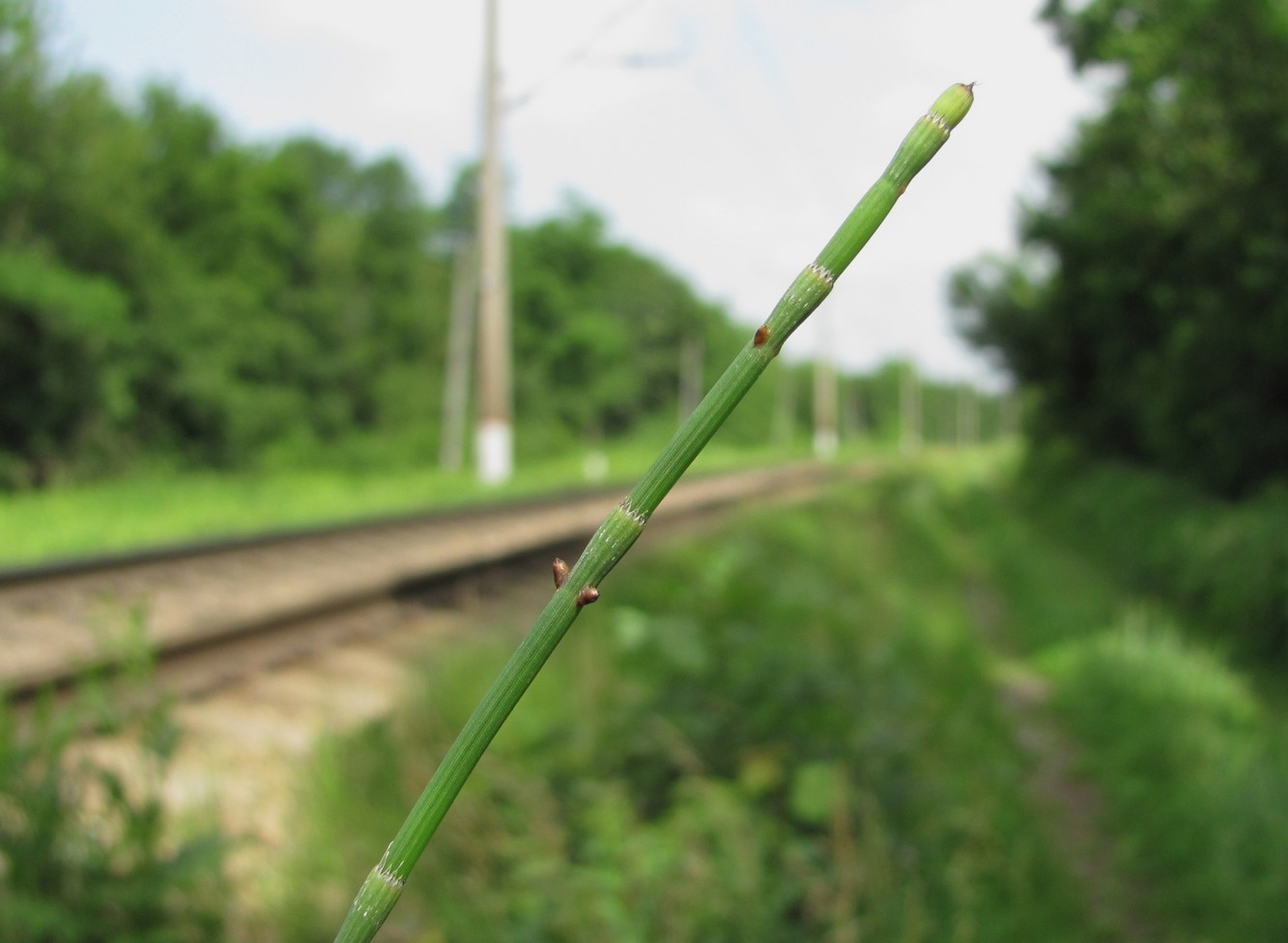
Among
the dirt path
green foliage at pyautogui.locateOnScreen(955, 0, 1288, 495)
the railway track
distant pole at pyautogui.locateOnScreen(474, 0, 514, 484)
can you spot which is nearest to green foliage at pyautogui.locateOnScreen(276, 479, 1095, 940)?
the dirt path

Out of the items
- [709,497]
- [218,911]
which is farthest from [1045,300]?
[218,911]

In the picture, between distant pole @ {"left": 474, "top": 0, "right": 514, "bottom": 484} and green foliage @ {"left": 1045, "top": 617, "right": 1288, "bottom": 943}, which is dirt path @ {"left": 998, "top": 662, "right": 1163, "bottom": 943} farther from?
distant pole @ {"left": 474, "top": 0, "right": 514, "bottom": 484}

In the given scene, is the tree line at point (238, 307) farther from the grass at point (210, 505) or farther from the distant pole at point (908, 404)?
the distant pole at point (908, 404)

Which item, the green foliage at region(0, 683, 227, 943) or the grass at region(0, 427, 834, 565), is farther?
the grass at region(0, 427, 834, 565)

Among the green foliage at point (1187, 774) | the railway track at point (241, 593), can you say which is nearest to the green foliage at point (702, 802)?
the green foliage at point (1187, 774)

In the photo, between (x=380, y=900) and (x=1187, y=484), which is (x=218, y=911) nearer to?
(x=380, y=900)
